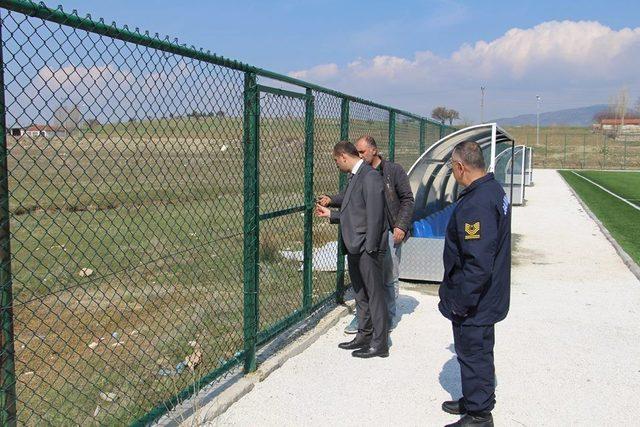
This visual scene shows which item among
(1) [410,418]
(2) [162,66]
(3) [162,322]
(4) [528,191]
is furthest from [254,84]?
(4) [528,191]

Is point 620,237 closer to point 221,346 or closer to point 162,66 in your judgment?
point 221,346

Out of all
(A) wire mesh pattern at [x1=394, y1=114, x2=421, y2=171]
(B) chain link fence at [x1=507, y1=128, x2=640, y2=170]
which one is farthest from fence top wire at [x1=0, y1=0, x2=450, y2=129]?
(B) chain link fence at [x1=507, y1=128, x2=640, y2=170]

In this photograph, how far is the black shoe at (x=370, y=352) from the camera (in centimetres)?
526

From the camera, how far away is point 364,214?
5.10m

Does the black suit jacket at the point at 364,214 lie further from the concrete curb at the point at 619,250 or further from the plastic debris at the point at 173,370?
the concrete curb at the point at 619,250

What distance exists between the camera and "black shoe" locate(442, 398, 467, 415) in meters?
4.18

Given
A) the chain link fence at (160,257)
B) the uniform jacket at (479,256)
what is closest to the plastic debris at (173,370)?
the chain link fence at (160,257)

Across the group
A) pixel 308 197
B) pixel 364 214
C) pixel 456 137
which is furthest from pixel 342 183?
pixel 456 137

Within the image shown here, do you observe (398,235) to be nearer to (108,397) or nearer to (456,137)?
(108,397)

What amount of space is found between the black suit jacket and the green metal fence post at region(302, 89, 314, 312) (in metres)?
0.65

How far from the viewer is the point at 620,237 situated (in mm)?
12055

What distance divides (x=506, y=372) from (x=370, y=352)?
1.16 meters

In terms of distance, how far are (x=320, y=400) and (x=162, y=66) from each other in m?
2.58

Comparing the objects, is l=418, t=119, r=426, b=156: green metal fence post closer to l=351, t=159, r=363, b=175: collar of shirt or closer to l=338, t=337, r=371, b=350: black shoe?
l=351, t=159, r=363, b=175: collar of shirt
